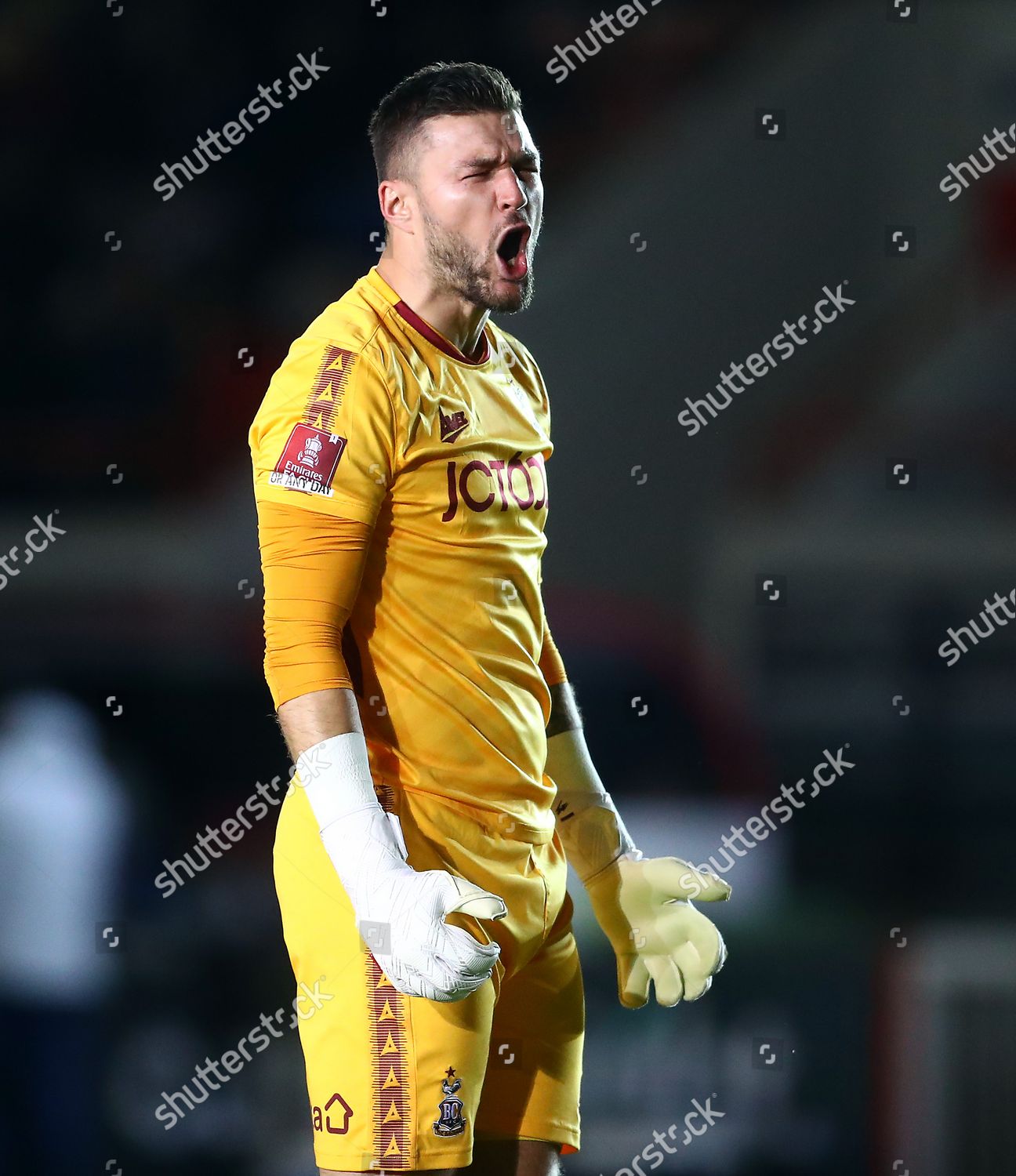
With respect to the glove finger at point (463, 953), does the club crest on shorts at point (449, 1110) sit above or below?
below

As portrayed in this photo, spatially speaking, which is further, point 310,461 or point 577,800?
point 577,800

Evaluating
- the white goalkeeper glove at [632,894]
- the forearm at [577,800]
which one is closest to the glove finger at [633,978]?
the white goalkeeper glove at [632,894]

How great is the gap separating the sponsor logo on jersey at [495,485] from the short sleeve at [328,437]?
70 millimetres

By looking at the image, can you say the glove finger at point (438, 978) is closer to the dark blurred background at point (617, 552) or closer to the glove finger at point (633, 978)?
the glove finger at point (633, 978)

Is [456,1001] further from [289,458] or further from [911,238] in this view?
[911,238]

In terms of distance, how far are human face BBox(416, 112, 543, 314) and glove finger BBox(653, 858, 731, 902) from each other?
634mm

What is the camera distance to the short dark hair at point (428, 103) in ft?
4.80

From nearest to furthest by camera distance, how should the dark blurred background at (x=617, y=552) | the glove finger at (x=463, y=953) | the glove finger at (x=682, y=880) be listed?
the glove finger at (x=463, y=953)
the glove finger at (x=682, y=880)
the dark blurred background at (x=617, y=552)

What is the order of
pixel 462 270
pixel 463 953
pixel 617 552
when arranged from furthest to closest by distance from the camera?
pixel 617 552, pixel 462 270, pixel 463 953

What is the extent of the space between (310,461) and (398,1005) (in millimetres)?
490

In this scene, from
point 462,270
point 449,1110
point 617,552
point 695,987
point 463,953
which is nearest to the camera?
point 463,953

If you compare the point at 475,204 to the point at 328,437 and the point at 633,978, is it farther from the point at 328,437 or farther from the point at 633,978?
the point at 633,978

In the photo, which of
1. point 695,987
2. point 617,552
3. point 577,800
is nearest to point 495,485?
point 577,800

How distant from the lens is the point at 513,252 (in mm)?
1474
